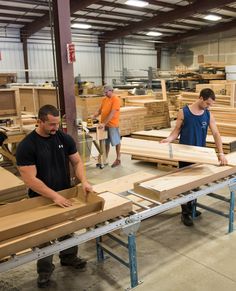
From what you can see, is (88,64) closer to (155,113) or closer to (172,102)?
(172,102)

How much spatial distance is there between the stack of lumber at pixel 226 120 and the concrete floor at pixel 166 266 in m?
3.99

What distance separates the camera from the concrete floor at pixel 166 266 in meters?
3.15

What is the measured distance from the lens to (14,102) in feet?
19.9

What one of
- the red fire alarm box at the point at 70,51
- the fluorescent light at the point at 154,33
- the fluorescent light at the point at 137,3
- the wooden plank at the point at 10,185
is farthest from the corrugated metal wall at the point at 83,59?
the wooden plank at the point at 10,185

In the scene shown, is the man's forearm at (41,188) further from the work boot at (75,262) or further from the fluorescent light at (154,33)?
the fluorescent light at (154,33)

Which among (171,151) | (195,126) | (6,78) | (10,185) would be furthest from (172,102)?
(10,185)

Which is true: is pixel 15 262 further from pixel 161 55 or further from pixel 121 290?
pixel 161 55

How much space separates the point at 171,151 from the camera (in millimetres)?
4098

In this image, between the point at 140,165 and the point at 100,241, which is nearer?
the point at 100,241

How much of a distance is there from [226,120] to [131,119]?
11.1 ft

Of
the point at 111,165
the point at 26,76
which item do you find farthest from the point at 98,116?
the point at 26,76

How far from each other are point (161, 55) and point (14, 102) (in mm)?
17371

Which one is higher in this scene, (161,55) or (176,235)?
(161,55)

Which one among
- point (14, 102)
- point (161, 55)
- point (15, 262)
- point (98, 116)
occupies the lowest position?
point (15, 262)
